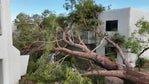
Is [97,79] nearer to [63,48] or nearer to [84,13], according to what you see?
[63,48]

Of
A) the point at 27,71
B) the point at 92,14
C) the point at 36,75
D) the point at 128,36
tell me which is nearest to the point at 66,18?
the point at 92,14

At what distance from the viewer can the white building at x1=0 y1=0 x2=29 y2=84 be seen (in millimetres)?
10477

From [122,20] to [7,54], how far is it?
11164 mm

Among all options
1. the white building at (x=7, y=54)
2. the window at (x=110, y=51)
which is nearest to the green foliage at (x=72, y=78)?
the white building at (x=7, y=54)

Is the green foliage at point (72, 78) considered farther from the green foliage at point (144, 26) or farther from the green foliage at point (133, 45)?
the green foliage at point (144, 26)

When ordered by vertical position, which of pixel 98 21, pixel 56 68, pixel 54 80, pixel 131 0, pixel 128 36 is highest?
pixel 131 0

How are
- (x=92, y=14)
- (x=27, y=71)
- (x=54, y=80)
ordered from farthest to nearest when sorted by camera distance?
(x=92, y=14) < (x=27, y=71) < (x=54, y=80)

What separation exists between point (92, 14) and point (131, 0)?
12.4 ft

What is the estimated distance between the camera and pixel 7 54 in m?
10.9

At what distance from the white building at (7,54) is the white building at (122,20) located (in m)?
10.3

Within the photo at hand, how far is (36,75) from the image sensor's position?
37.7 ft

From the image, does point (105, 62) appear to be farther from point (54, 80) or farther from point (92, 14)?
point (92, 14)

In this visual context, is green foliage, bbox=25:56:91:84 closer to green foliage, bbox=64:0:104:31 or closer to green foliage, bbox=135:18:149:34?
green foliage, bbox=64:0:104:31

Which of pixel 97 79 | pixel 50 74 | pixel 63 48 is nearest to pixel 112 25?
pixel 63 48
